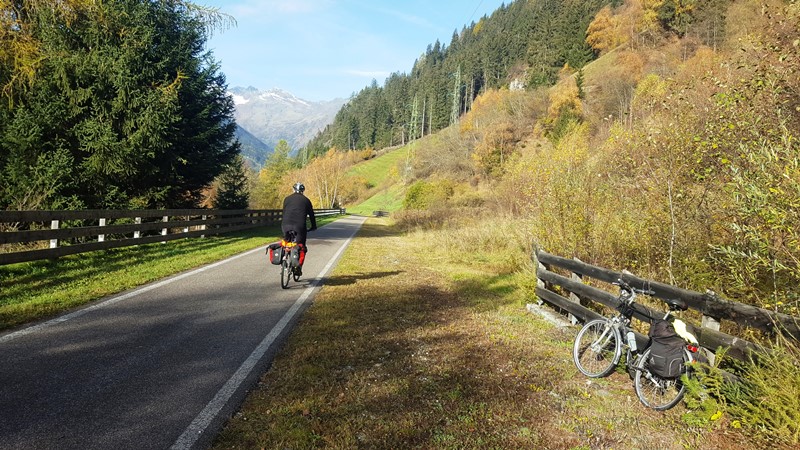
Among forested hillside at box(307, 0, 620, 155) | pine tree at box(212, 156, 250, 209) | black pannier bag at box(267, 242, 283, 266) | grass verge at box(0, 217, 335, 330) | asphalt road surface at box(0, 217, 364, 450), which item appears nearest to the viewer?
asphalt road surface at box(0, 217, 364, 450)

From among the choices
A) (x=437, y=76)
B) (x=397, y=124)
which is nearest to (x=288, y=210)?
(x=437, y=76)

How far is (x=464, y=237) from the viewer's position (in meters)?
17.2

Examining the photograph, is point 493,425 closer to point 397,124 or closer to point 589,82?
point 589,82

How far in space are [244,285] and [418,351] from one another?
467 cm

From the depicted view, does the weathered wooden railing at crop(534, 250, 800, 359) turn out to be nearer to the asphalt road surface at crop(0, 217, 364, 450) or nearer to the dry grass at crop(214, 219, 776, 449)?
the dry grass at crop(214, 219, 776, 449)

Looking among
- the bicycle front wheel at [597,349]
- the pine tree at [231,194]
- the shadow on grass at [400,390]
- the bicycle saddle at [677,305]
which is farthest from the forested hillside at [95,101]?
the bicycle saddle at [677,305]

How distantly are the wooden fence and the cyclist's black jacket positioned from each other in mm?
5167

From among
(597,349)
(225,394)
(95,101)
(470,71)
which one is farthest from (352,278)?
(470,71)

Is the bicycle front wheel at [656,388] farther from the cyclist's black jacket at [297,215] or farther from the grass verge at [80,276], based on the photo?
the grass verge at [80,276]

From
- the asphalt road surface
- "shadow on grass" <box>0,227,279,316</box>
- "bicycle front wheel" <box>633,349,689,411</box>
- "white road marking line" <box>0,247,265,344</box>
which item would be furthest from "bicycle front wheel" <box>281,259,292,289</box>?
"bicycle front wheel" <box>633,349,689,411</box>

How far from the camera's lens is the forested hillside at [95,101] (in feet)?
41.5

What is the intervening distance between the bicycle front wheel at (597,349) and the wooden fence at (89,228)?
10218 mm

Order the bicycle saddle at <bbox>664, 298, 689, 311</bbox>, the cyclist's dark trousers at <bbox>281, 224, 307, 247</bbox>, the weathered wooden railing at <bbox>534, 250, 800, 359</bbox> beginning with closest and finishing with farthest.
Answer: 1. the weathered wooden railing at <bbox>534, 250, 800, 359</bbox>
2. the bicycle saddle at <bbox>664, 298, 689, 311</bbox>
3. the cyclist's dark trousers at <bbox>281, 224, 307, 247</bbox>

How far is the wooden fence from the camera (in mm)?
8586
